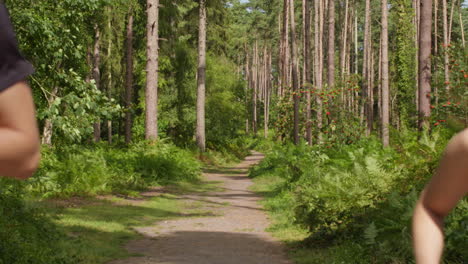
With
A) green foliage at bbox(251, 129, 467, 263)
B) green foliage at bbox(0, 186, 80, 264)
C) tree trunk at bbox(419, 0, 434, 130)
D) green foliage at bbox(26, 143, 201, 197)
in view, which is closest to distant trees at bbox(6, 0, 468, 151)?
tree trunk at bbox(419, 0, 434, 130)

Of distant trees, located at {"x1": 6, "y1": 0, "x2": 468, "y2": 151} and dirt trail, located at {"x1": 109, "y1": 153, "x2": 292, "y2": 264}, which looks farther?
distant trees, located at {"x1": 6, "y1": 0, "x2": 468, "y2": 151}

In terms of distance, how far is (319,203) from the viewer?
389 inches

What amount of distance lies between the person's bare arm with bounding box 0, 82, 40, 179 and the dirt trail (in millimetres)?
8106

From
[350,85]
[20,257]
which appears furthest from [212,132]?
[20,257]

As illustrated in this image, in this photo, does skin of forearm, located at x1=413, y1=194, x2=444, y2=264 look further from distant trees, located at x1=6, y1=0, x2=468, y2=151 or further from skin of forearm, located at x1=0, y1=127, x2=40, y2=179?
distant trees, located at x1=6, y1=0, x2=468, y2=151

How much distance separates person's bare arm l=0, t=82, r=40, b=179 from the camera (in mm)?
971

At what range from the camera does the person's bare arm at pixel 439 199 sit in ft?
3.77

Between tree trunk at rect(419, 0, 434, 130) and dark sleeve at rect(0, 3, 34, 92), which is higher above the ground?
tree trunk at rect(419, 0, 434, 130)

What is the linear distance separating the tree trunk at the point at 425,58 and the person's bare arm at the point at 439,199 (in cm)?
1498

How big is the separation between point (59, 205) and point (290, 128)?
84.5 ft

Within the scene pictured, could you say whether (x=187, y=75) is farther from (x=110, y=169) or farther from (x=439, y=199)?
(x=439, y=199)

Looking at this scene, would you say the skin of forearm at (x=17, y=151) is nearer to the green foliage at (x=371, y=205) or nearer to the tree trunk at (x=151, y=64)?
the green foliage at (x=371, y=205)

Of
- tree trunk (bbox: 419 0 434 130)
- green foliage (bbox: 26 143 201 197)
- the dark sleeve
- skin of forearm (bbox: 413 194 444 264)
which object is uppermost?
tree trunk (bbox: 419 0 434 130)

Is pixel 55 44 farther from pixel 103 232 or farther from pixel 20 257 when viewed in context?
pixel 20 257
